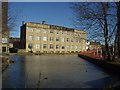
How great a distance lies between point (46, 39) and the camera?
256ft

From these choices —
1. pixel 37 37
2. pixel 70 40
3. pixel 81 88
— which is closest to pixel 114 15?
pixel 81 88

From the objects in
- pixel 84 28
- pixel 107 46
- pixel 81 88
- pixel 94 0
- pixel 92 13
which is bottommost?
pixel 81 88

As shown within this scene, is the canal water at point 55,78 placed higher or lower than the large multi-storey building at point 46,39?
lower

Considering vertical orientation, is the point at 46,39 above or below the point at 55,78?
above

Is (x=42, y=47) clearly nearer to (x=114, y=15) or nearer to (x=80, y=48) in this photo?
(x=80, y=48)

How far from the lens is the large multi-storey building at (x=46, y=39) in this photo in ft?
236

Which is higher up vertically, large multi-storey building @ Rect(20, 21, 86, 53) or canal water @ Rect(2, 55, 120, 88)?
large multi-storey building @ Rect(20, 21, 86, 53)

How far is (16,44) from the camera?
Answer: 263ft

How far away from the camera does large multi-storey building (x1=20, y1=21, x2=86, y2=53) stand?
72.1 m

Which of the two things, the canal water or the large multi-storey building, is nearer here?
the canal water

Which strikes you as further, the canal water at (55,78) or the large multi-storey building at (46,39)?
the large multi-storey building at (46,39)

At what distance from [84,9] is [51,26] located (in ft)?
187

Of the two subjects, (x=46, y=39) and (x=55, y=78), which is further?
(x=46, y=39)

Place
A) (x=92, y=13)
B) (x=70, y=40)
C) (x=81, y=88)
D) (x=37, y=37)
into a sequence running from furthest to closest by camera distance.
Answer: (x=70, y=40) → (x=37, y=37) → (x=92, y=13) → (x=81, y=88)
